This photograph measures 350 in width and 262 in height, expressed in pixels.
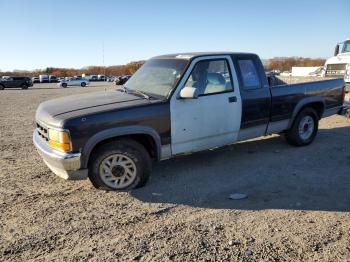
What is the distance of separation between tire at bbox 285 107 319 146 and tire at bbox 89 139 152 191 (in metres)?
3.46

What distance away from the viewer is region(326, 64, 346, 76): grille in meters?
17.4

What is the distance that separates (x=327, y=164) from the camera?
6.05m

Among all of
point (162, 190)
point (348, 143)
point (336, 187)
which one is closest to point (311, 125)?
point (348, 143)

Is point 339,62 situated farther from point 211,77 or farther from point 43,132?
point 43,132

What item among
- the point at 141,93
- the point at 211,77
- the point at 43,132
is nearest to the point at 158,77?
the point at 141,93

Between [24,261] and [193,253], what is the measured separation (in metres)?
1.60

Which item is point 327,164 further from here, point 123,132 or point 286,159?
point 123,132

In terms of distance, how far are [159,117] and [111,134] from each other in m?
0.75

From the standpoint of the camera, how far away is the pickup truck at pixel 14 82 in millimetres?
42531

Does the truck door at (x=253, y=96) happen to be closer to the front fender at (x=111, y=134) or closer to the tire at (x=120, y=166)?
the front fender at (x=111, y=134)

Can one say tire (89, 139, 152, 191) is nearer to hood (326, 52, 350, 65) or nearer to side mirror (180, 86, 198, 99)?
side mirror (180, 86, 198, 99)

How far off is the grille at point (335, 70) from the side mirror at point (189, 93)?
14647mm

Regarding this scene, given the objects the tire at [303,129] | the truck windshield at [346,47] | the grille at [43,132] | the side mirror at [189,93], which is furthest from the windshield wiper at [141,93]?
the truck windshield at [346,47]

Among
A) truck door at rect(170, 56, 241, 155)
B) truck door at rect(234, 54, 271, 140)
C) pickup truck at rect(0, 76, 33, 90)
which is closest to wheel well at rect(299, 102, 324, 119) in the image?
truck door at rect(234, 54, 271, 140)
